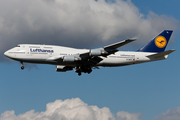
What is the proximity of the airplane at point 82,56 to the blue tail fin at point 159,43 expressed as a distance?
2.36 feet

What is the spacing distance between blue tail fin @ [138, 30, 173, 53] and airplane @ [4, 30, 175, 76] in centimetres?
72

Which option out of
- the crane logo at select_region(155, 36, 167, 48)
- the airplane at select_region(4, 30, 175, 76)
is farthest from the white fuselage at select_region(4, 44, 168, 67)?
the crane logo at select_region(155, 36, 167, 48)

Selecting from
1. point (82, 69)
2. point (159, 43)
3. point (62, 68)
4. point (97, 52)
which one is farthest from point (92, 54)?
point (159, 43)

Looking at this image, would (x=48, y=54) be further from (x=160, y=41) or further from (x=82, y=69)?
(x=160, y=41)

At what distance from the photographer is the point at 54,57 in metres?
46.8

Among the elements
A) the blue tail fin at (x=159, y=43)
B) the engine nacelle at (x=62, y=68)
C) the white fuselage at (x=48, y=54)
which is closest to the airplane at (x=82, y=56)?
the white fuselage at (x=48, y=54)

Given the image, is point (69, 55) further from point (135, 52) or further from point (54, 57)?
point (135, 52)

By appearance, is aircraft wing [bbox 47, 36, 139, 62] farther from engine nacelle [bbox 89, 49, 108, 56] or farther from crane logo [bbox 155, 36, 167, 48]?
crane logo [bbox 155, 36, 167, 48]

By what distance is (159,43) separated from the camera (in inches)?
2180

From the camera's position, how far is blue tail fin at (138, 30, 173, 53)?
54531mm

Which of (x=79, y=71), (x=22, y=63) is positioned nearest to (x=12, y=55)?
(x=22, y=63)

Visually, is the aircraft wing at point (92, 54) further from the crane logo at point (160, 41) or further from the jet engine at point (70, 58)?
the crane logo at point (160, 41)

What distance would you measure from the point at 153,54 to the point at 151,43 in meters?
4.59

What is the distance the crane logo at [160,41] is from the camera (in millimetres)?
55281
